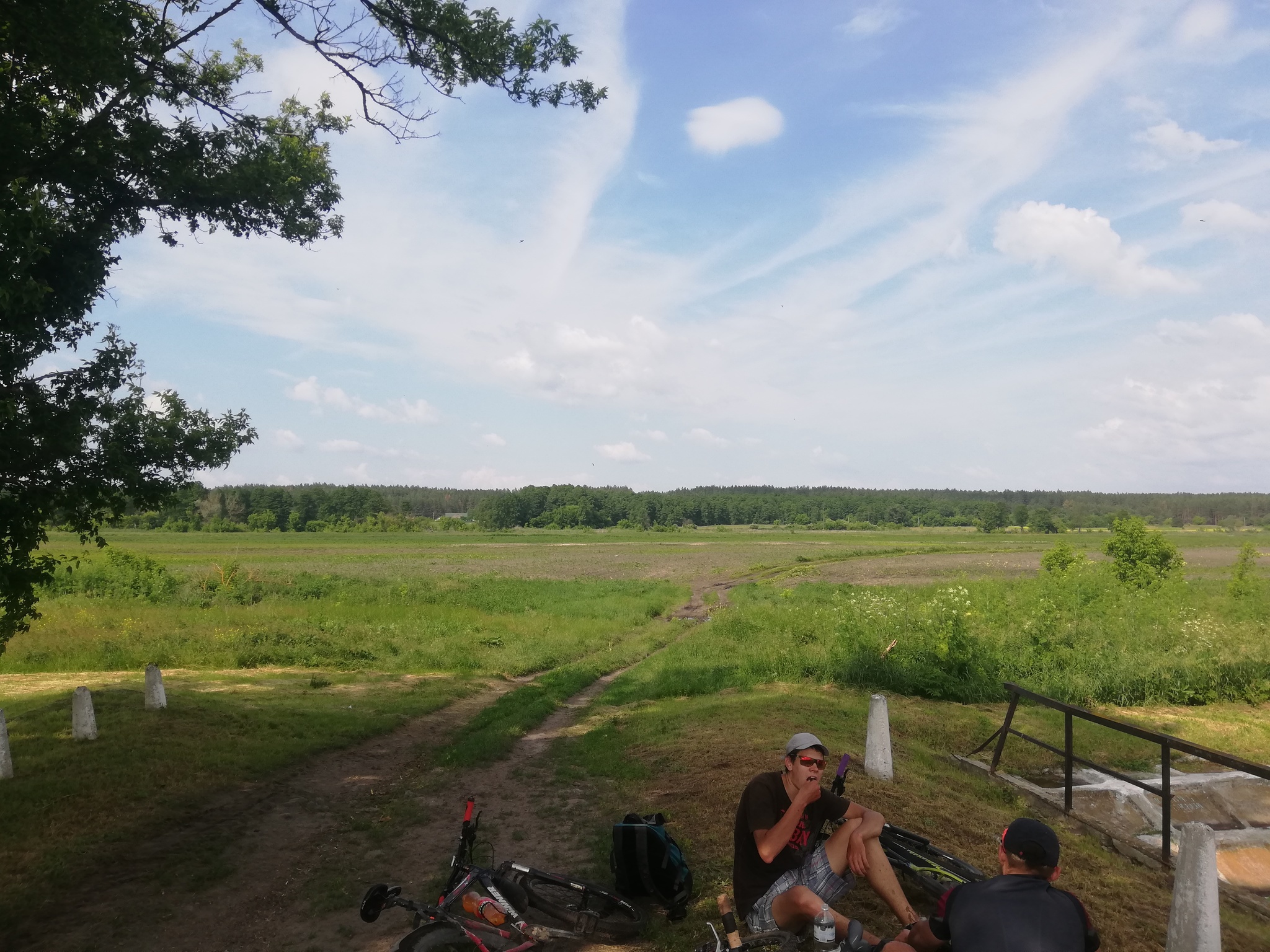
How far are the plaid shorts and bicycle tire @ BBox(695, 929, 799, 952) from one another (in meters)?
0.13

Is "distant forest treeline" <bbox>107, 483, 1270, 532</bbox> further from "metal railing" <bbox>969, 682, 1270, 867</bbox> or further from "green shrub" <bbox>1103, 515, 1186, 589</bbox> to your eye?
"metal railing" <bbox>969, 682, 1270, 867</bbox>

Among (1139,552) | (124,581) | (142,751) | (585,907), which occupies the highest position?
(1139,552)

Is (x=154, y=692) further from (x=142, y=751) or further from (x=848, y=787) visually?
(x=848, y=787)

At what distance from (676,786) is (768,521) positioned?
189 metres

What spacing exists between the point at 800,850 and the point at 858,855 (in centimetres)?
42

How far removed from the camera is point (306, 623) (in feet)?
76.8

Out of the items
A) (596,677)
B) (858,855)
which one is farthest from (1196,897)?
(596,677)

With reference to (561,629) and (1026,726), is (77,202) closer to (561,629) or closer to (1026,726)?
(1026,726)

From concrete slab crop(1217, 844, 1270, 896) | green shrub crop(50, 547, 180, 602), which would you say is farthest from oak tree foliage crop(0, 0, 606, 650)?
green shrub crop(50, 547, 180, 602)

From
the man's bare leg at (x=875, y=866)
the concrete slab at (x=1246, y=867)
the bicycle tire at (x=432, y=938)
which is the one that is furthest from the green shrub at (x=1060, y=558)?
the bicycle tire at (x=432, y=938)

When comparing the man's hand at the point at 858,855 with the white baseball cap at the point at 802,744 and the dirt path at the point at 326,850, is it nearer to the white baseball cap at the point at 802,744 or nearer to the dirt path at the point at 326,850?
the white baseball cap at the point at 802,744

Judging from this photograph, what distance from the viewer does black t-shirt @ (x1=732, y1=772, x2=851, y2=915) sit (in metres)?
5.11

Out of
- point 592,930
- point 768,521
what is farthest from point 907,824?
point 768,521

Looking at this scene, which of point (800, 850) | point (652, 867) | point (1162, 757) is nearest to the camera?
point (800, 850)
